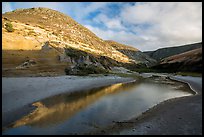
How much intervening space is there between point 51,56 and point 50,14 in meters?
92.1

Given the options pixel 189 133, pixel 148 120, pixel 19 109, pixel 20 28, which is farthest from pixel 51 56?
pixel 189 133

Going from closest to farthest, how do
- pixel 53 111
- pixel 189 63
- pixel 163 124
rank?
1. pixel 163 124
2. pixel 53 111
3. pixel 189 63

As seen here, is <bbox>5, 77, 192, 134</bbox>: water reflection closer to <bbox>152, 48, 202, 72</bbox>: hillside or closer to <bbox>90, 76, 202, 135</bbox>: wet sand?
<bbox>90, 76, 202, 135</bbox>: wet sand

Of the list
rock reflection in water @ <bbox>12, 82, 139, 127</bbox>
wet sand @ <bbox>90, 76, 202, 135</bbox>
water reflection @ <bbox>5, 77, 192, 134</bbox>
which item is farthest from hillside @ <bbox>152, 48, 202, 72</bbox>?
rock reflection in water @ <bbox>12, 82, 139, 127</bbox>

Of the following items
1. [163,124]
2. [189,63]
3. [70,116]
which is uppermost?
[189,63]

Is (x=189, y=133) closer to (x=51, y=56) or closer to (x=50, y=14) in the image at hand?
(x=51, y=56)

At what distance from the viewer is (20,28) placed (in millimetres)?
58875

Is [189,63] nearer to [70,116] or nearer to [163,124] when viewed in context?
[163,124]

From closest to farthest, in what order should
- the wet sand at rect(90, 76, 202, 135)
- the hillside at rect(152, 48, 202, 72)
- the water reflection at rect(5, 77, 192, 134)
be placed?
the wet sand at rect(90, 76, 202, 135), the water reflection at rect(5, 77, 192, 134), the hillside at rect(152, 48, 202, 72)

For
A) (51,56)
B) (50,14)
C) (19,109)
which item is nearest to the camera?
(19,109)

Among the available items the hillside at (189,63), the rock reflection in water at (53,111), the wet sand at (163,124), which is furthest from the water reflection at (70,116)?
the hillside at (189,63)

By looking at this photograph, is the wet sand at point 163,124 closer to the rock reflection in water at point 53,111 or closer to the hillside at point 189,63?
the rock reflection in water at point 53,111

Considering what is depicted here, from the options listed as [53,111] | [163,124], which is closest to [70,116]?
[53,111]

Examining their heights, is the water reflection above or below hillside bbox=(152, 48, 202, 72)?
below
